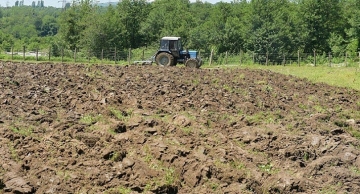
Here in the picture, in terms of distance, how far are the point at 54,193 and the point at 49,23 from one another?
18772 centimetres

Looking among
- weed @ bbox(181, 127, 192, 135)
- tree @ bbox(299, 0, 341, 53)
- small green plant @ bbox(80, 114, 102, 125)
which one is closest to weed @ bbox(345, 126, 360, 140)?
weed @ bbox(181, 127, 192, 135)

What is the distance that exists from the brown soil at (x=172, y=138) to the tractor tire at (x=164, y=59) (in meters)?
9.53

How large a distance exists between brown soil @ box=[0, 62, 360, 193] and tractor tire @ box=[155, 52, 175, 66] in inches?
375

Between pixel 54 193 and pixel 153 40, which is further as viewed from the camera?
pixel 153 40

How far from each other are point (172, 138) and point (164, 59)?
17135mm

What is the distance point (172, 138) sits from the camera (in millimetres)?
10375

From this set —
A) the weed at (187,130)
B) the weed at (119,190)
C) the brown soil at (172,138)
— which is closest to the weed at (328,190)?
the brown soil at (172,138)

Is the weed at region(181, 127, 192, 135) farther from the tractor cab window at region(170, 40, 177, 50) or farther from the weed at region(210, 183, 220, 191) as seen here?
the tractor cab window at region(170, 40, 177, 50)

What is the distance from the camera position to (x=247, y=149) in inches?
401

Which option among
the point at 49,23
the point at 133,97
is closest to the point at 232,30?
the point at 133,97

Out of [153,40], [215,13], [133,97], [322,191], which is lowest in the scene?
[322,191]

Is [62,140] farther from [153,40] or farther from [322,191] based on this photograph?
[153,40]

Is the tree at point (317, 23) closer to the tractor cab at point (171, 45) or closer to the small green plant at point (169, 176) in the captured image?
the tractor cab at point (171, 45)

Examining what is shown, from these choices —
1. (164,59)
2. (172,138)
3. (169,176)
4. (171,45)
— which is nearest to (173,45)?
(171,45)
